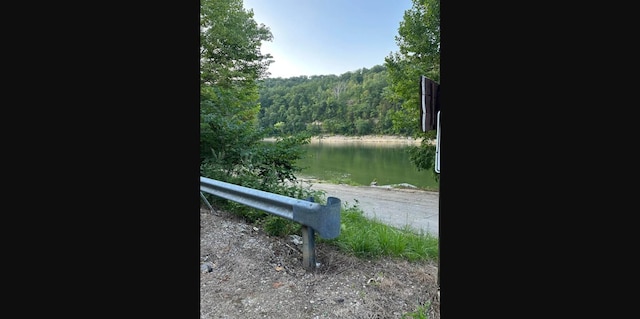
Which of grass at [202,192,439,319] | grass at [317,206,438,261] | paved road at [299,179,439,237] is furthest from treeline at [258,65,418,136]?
grass at [317,206,438,261]

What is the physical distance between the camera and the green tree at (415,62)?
9609mm

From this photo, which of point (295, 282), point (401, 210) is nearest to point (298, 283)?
point (295, 282)

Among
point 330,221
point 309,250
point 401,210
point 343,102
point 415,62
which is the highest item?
point 343,102

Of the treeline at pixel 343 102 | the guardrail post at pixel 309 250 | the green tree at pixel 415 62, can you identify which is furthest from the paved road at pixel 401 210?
the treeline at pixel 343 102

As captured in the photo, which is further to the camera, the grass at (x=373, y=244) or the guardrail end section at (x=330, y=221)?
the grass at (x=373, y=244)

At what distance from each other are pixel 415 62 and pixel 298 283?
9.36m

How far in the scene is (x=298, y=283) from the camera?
2195mm

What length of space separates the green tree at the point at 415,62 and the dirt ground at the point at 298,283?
24.8ft

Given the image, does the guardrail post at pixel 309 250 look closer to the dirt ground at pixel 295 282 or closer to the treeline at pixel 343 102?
the dirt ground at pixel 295 282

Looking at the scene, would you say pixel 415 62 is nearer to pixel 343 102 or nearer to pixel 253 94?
pixel 253 94
